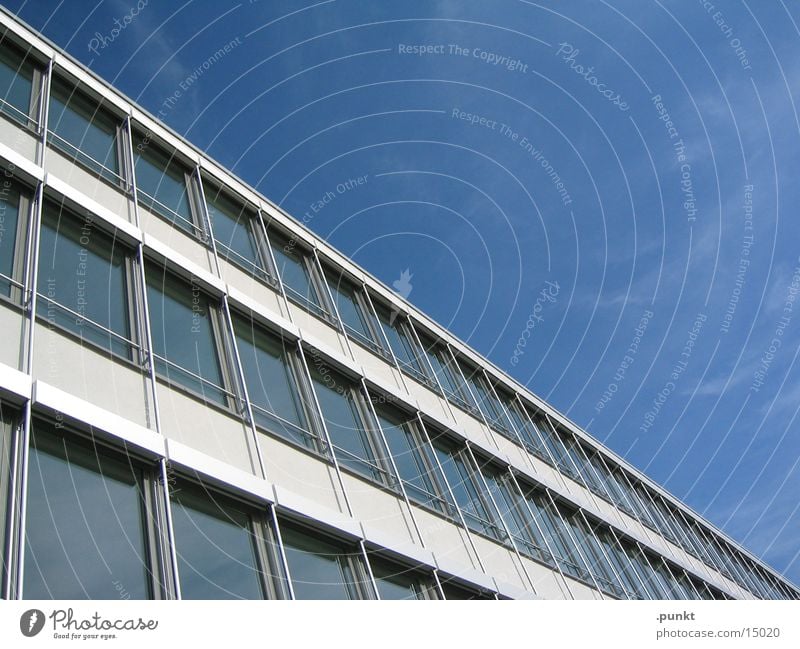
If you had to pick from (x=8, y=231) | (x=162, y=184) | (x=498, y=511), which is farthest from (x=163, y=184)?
(x=498, y=511)

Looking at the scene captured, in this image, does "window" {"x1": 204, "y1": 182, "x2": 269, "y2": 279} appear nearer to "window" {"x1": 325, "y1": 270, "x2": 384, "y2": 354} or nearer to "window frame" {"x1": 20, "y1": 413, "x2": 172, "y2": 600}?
"window" {"x1": 325, "y1": 270, "x2": 384, "y2": 354}

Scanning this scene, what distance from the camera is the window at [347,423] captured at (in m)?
14.8

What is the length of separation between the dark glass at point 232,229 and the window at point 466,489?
6.90m

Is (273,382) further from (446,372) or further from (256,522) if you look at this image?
(446,372)

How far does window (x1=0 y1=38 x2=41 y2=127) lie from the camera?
12.4 m

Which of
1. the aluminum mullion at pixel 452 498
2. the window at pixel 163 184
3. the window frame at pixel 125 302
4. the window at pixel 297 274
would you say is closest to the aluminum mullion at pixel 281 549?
the window frame at pixel 125 302

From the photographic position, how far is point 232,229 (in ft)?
55.2

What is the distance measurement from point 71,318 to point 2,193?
232 centimetres

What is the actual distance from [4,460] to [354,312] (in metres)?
12.6

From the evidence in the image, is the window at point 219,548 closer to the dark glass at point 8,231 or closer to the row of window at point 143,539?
the row of window at point 143,539

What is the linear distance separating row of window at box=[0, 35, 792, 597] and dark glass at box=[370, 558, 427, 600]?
2.21 m

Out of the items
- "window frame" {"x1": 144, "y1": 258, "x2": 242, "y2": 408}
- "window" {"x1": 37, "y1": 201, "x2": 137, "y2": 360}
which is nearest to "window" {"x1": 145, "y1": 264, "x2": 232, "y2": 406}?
"window frame" {"x1": 144, "y1": 258, "x2": 242, "y2": 408}

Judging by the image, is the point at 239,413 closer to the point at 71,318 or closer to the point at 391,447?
the point at 71,318

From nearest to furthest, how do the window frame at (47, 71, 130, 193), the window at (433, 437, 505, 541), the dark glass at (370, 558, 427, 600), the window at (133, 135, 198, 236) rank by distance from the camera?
1. the dark glass at (370, 558, 427, 600)
2. the window frame at (47, 71, 130, 193)
3. the window at (133, 135, 198, 236)
4. the window at (433, 437, 505, 541)
